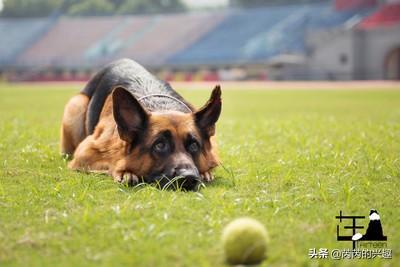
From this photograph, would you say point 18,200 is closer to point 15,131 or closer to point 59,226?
point 59,226

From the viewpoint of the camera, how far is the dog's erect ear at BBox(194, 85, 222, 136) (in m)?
5.49

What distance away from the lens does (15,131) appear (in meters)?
10.8

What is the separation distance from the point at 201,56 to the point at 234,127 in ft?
164

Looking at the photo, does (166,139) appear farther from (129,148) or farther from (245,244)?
(245,244)

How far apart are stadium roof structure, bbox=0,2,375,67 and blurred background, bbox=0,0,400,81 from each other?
12 centimetres

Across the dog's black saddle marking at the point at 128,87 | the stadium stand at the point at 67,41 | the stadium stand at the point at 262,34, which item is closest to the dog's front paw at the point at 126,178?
the dog's black saddle marking at the point at 128,87

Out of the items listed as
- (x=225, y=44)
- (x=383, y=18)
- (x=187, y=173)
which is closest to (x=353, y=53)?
(x=383, y=18)

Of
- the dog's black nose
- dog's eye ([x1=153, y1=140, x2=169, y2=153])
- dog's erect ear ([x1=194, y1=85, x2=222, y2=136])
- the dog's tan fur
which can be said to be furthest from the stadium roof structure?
the dog's black nose

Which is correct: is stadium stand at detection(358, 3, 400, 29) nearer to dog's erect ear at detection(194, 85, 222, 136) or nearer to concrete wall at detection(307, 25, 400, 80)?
concrete wall at detection(307, 25, 400, 80)

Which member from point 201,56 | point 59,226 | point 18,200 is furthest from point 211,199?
point 201,56

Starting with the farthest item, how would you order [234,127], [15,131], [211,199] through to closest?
1. [234,127]
2. [15,131]
3. [211,199]

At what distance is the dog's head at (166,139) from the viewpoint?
4.98 m

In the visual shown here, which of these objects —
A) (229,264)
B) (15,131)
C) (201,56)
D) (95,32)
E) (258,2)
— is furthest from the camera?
(258,2)

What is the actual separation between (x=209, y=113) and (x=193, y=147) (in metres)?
0.47
